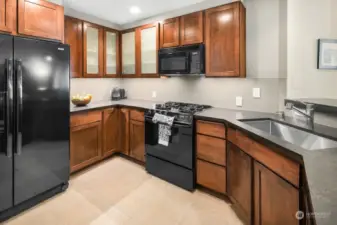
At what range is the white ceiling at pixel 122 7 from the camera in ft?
9.63

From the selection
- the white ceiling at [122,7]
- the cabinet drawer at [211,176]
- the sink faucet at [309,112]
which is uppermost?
the white ceiling at [122,7]

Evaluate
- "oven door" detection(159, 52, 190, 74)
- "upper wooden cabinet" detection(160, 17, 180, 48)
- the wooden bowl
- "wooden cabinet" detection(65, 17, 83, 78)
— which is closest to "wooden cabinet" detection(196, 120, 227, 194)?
"oven door" detection(159, 52, 190, 74)

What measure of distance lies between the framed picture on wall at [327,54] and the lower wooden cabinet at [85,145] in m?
2.85

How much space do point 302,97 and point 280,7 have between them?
1.05 meters

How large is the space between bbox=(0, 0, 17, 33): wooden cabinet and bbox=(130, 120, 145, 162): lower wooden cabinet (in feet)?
6.09

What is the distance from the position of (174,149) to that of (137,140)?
83 cm

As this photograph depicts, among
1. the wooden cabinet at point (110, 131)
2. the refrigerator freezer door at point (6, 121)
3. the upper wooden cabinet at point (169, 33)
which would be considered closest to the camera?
the refrigerator freezer door at point (6, 121)

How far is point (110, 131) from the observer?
3.42m

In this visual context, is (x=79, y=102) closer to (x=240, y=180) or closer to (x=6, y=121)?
(x=6, y=121)

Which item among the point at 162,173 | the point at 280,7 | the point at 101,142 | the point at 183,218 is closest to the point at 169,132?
the point at 162,173

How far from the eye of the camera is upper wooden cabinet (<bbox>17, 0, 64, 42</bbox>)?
7.02 feet

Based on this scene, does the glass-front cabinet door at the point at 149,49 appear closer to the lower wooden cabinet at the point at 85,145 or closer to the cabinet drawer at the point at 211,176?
the lower wooden cabinet at the point at 85,145

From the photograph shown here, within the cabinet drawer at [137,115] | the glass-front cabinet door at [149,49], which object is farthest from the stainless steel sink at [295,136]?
the glass-front cabinet door at [149,49]

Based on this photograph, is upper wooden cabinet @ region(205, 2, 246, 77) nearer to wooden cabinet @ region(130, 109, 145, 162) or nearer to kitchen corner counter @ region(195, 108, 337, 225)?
kitchen corner counter @ region(195, 108, 337, 225)
